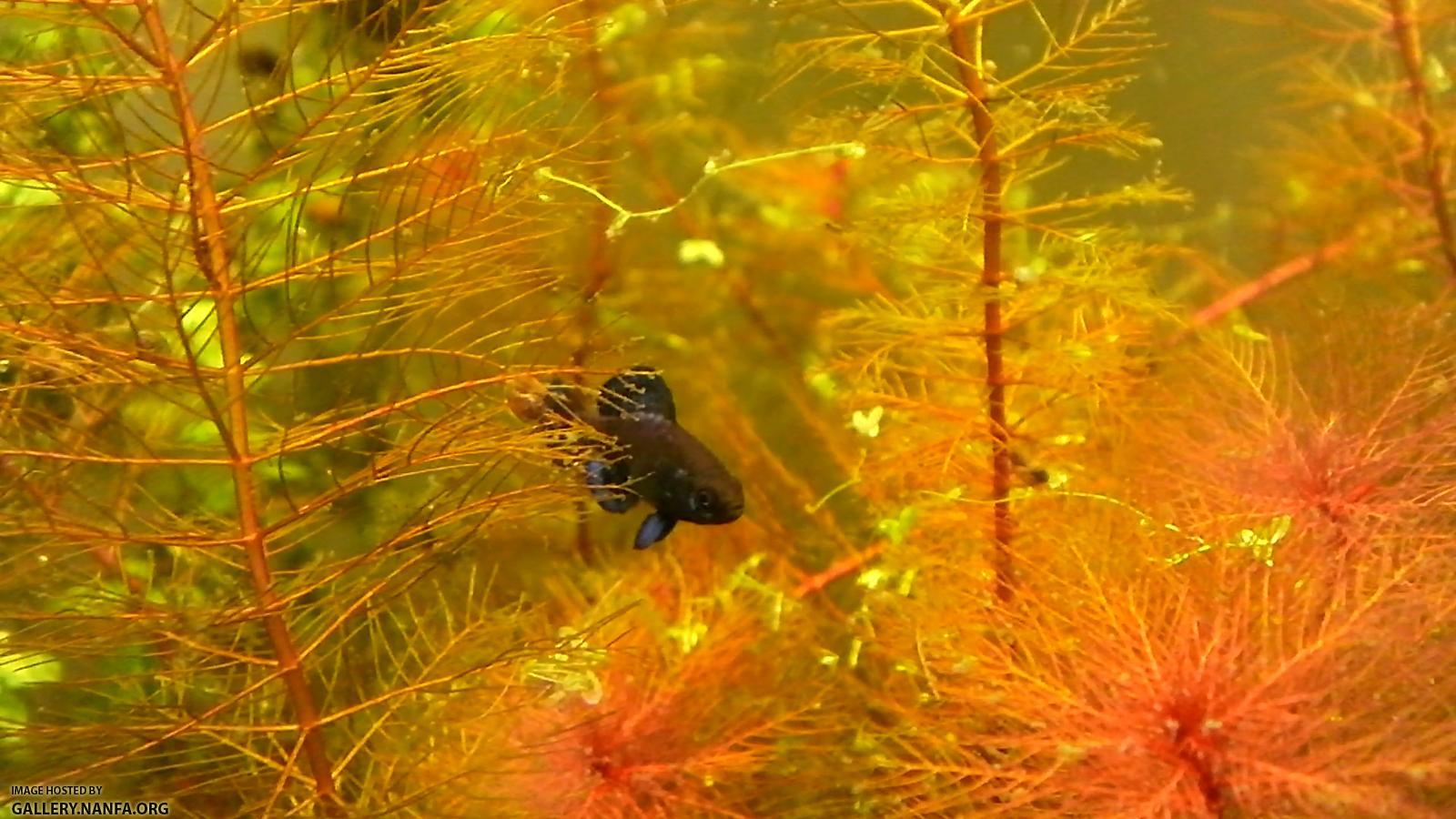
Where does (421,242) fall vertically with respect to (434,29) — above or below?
below

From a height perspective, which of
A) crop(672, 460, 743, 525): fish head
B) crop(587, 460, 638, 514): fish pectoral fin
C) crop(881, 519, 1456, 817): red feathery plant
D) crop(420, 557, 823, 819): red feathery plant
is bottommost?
crop(420, 557, 823, 819): red feathery plant

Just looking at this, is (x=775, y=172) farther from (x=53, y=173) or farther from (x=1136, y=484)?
(x=53, y=173)

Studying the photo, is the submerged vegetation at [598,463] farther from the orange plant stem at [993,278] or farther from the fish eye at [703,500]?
the fish eye at [703,500]

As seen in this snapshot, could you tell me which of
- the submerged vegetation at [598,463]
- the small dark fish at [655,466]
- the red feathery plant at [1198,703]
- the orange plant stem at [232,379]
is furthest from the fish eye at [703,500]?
the orange plant stem at [232,379]

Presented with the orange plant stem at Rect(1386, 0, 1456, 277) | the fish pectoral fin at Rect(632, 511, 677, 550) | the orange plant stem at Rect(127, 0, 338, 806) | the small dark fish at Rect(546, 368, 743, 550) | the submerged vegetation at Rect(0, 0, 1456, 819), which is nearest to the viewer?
the orange plant stem at Rect(127, 0, 338, 806)

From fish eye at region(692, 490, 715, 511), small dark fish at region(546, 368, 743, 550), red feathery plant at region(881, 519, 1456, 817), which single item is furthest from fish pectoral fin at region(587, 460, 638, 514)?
red feathery plant at region(881, 519, 1456, 817)

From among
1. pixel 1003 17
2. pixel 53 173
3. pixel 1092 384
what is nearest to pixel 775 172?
pixel 1003 17

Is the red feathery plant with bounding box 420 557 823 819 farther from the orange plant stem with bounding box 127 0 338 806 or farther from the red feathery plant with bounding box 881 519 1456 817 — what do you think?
the red feathery plant with bounding box 881 519 1456 817
